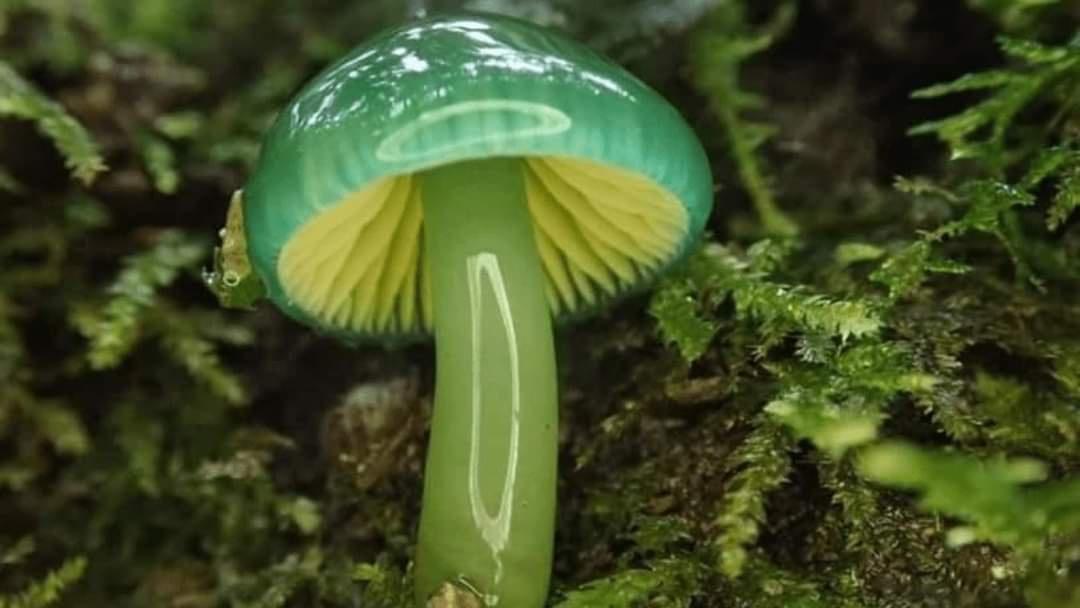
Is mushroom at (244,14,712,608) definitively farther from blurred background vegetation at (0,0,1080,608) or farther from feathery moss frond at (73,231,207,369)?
feathery moss frond at (73,231,207,369)

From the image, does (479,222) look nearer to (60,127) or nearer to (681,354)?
(681,354)

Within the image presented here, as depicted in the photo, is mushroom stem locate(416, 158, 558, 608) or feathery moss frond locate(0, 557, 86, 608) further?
feathery moss frond locate(0, 557, 86, 608)

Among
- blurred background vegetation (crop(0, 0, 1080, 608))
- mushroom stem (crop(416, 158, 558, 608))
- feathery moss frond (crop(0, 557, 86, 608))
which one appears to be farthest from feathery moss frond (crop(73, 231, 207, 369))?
mushroom stem (crop(416, 158, 558, 608))

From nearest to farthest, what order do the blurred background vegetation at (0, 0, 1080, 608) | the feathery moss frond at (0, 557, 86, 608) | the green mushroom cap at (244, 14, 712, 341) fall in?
the green mushroom cap at (244, 14, 712, 341)
the blurred background vegetation at (0, 0, 1080, 608)
the feathery moss frond at (0, 557, 86, 608)

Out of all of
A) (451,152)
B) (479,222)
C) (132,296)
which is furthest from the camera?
(132,296)

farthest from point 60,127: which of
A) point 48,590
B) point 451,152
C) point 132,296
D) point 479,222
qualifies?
point 451,152

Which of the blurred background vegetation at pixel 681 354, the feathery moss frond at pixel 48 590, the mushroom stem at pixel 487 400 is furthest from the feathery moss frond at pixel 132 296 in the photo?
the mushroom stem at pixel 487 400
